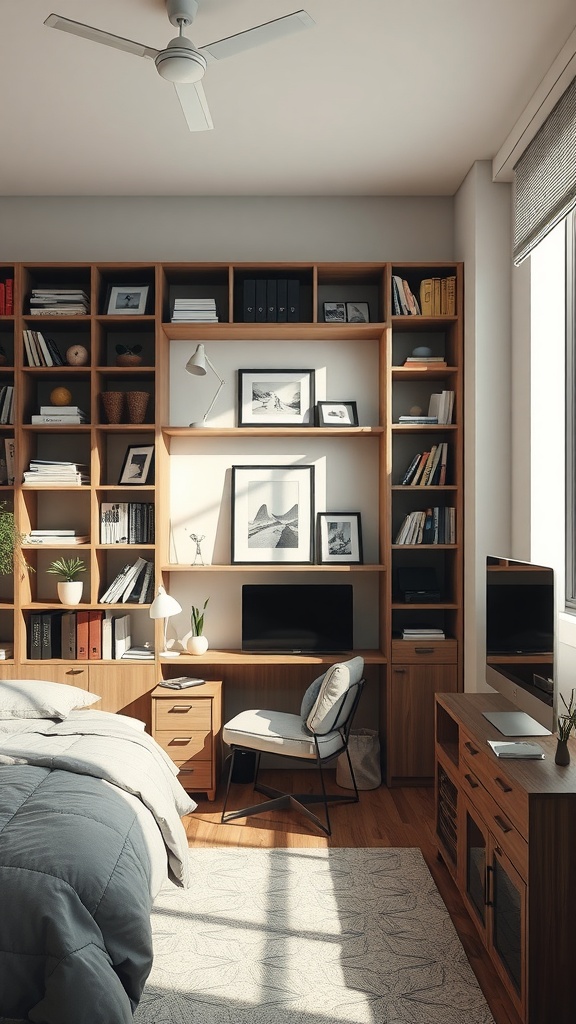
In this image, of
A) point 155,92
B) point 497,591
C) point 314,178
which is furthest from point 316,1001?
point 314,178

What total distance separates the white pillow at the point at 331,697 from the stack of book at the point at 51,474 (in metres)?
1.71

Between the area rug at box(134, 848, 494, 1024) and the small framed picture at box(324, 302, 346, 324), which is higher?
the small framed picture at box(324, 302, 346, 324)

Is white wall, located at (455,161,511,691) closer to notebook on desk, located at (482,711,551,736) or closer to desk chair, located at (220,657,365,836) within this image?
desk chair, located at (220,657,365,836)

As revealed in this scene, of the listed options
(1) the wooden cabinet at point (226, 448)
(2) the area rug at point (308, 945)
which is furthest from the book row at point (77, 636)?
(2) the area rug at point (308, 945)

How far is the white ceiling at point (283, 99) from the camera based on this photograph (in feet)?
8.97

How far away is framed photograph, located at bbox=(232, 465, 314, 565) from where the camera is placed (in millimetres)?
4312

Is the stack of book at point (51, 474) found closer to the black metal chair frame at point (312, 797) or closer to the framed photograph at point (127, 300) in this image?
the framed photograph at point (127, 300)

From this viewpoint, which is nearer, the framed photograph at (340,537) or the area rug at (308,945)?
the area rug at (308,945)

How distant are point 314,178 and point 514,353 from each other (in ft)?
4.64

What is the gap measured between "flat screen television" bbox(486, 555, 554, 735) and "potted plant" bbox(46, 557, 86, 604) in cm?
218

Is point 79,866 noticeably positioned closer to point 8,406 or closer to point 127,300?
point 8,406

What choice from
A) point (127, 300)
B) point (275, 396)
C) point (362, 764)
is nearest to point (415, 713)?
point (362, 764)

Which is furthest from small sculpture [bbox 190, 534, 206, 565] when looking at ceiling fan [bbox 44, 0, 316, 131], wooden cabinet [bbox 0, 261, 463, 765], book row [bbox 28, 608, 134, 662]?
ceiling fan [bbox 44, 0, 316, 131]

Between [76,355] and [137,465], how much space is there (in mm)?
662
